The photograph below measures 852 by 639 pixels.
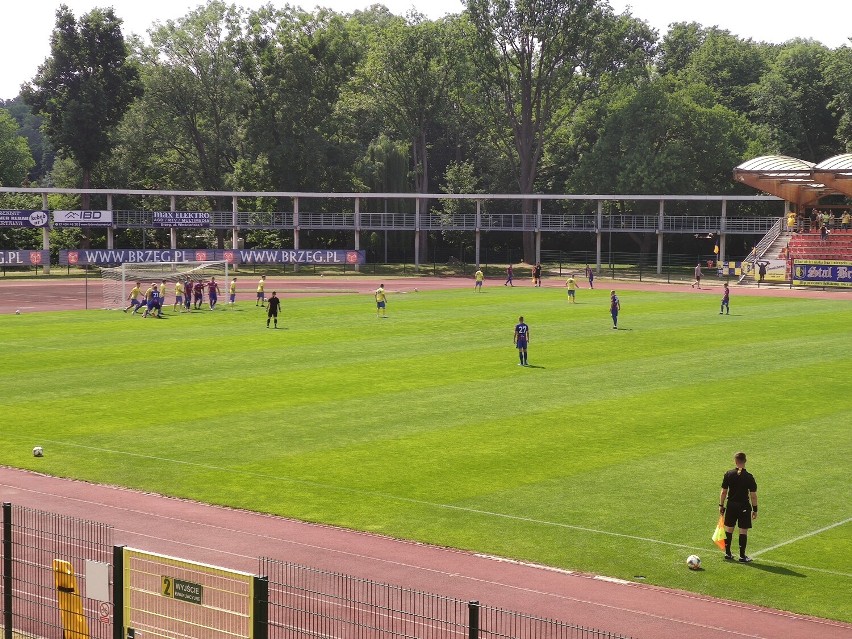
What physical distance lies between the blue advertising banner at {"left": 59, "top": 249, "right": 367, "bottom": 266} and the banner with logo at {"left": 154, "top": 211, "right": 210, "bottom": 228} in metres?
4.08

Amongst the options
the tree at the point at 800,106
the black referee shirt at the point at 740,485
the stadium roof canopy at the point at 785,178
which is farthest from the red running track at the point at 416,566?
the tree at the point at 800,106

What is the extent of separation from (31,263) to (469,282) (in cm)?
3383

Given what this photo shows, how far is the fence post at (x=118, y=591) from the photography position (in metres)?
10.2

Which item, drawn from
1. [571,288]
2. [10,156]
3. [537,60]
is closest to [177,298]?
[571,288]

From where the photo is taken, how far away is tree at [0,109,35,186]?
118 meters

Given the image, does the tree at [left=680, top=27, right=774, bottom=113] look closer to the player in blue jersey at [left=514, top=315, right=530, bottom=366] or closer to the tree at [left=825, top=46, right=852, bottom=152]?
the tree at [left=825, top=46, right=852, bottom=152]

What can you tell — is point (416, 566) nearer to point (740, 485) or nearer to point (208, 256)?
point (740, 485)

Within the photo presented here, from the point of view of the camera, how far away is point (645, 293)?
72375mm

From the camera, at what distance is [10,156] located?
121125 mm

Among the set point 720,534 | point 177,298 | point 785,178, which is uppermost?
point 785,178

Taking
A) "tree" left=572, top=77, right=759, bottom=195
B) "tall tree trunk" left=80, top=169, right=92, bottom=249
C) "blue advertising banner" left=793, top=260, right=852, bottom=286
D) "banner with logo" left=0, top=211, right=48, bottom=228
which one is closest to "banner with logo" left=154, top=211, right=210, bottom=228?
"tall tree trunk" left=80, top=169, right=92, bottom=249

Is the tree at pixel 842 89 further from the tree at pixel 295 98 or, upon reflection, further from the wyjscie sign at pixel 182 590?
the wyjscie sign at pixel 182 590

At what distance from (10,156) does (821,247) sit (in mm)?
84385

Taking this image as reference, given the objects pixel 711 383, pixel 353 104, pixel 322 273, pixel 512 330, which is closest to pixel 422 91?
pixel 353 104
